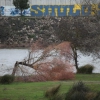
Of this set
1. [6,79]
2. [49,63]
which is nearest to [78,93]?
[6,79]

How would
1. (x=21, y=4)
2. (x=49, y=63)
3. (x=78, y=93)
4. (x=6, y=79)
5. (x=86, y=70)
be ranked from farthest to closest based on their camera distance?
(x=21, y=4), (x=86, y=70), (x=49, y=63), (x=6, y=79), (x=78, y=93)

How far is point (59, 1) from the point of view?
300ft

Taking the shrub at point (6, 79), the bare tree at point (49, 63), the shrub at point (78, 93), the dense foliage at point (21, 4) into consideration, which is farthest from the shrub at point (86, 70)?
the dense foliage at point (21, 4)

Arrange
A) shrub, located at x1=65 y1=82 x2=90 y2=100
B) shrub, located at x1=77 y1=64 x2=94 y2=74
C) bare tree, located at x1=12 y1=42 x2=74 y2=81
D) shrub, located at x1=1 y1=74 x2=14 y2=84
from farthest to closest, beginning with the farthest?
shrub, located at x1=77 y1=64 x2=94 y2=74, bare tree, located at x1=12 y1=42 x2=74 y2=81, shrub, located at x1=1 y1=74 x2=14 y2=84, shrub, located at x1=65 y1=82 x2=90 y2=100

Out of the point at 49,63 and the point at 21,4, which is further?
the point at 21,4

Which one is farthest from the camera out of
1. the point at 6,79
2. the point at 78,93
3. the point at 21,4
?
the point at 21,4

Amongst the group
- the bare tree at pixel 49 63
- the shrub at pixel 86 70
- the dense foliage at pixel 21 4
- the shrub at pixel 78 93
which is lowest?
the shrub at pixel 86 70

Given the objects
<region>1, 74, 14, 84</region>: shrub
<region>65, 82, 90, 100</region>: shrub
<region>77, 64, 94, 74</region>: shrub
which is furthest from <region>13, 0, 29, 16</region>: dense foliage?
<region>65, 82, 90, 100</region>: shrub

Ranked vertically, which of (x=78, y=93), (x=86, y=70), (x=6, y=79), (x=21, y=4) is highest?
(x=21, y=4)

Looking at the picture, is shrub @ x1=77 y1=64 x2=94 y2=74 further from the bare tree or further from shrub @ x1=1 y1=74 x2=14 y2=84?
shrub @ x1=1 y1=74 x2=14 y2=84

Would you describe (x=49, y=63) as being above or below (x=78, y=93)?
below

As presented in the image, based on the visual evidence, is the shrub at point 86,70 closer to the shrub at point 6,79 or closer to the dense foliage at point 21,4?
the shrub at point 6,79

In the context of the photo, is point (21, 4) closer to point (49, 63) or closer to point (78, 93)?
point (49, 63)

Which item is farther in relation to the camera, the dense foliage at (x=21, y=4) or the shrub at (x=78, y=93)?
the dense foliage at (x=21, y=4)
